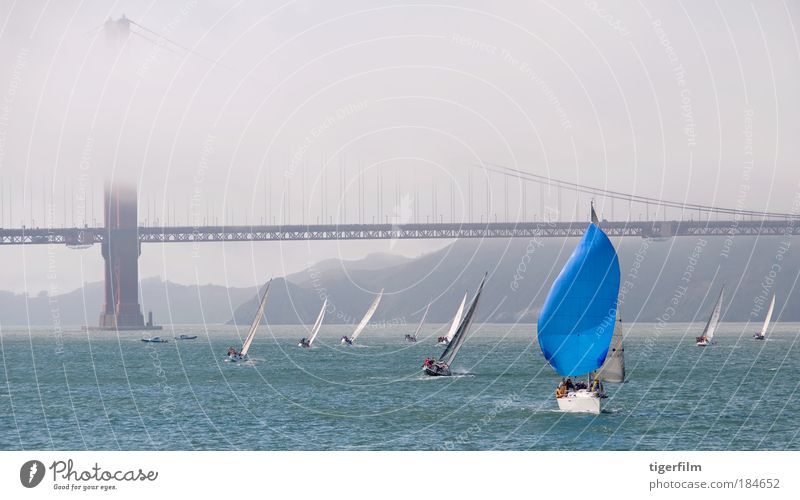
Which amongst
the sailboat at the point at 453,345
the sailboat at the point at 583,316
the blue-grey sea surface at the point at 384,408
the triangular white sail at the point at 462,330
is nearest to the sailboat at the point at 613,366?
the blue-grey sea surface at the point at 384,408

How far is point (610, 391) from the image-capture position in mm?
66000

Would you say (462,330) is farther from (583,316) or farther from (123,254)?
(123,254)

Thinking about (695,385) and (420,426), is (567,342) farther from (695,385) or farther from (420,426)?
(695,385)

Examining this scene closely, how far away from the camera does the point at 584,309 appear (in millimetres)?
50656

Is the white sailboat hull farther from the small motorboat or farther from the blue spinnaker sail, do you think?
the small motorboat

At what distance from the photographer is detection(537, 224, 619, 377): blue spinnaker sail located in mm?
50531

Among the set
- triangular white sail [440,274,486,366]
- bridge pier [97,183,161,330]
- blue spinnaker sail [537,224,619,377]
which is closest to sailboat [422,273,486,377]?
triangular white sail [440,274,486,366]

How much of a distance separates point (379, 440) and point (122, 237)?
15529cm

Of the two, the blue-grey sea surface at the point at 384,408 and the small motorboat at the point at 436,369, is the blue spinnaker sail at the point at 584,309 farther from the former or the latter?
the small motorboat at the point at 436,369

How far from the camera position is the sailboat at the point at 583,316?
50.6 m

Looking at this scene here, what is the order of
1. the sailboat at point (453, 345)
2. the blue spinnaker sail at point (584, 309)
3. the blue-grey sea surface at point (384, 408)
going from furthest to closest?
the sailboat at point (453, 345) → the blue spinnaker sail at point (584, 309) → the blue-grey sea surface at point (384, 408)
